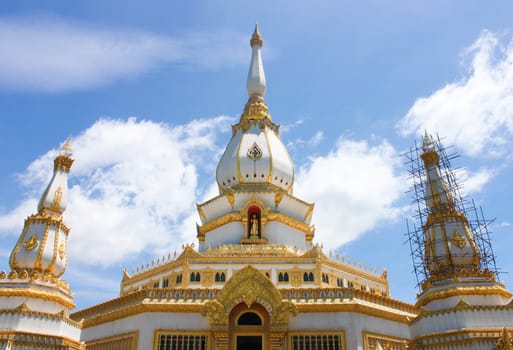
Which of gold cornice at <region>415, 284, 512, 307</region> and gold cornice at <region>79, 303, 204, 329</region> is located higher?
gold cornice at <region>415, 284, 512, 307</region>

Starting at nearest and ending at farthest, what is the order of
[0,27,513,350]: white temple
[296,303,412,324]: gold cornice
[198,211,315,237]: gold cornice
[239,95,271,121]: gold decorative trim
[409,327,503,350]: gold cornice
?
[409,327,503,350]: gold cornice, [0,27,513,350]: white temple, [296,303,412,324]: gold cornice, [198,211,315,237]: gold cornice, [239,95,271,121]: gold decorative trim

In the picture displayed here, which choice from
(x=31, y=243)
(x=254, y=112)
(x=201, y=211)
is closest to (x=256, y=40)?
(x=254, y=112)

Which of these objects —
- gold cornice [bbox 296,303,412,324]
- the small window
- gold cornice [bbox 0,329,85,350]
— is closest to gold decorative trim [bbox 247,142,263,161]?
the small window

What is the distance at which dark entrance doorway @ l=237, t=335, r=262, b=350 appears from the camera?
29.4 metres

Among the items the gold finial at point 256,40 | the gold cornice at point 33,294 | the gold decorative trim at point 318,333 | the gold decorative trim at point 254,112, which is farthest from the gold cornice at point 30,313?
the gold finial at point 256,40

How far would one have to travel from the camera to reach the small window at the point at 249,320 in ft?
98.7

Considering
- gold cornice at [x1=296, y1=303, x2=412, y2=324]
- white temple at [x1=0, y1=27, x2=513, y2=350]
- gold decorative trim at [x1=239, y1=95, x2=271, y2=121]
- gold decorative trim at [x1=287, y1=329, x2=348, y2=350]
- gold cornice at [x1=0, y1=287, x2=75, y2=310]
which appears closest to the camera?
white temple at [x1=0, y1=27, x2=513, y2=350]

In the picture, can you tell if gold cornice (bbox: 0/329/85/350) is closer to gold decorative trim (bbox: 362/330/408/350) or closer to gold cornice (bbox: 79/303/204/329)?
gold cornice (bbox: 79/303/204/329)

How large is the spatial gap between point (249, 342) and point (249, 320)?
4.46 feet

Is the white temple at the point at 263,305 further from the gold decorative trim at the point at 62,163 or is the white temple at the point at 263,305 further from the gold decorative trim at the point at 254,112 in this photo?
the gold decorative trim at the point at 254,112

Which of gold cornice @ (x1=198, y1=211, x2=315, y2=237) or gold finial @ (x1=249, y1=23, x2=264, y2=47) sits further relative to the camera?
gold finial @ (x1=249, y1=23, x2=264, y2=47)

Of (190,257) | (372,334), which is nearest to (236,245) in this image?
(190,257)

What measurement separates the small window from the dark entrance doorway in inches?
31.8

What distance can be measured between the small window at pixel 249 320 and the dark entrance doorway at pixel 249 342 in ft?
2.65
